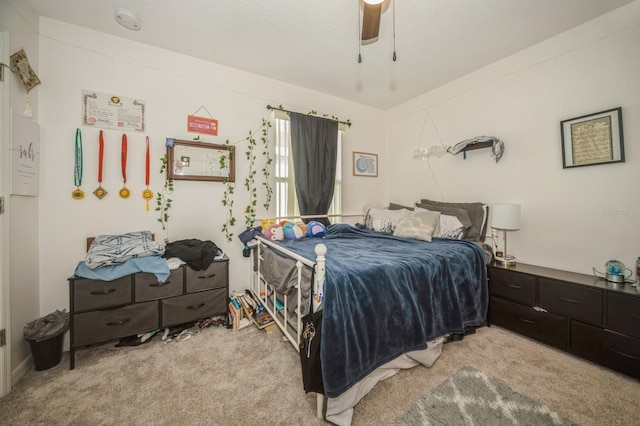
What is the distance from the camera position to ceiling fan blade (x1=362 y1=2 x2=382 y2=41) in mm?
1354

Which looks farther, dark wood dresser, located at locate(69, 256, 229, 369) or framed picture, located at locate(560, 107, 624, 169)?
framed picture, located at locate(560, 107, 624, 169)

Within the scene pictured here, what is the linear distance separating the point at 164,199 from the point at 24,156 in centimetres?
90

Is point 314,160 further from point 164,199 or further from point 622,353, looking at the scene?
point 622,353

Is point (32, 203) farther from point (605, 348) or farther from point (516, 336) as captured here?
point (605, 348)

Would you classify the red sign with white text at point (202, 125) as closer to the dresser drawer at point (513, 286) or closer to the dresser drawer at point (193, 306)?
the dresser drawer at point (193, 306)

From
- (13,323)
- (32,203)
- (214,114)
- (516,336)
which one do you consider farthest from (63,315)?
(516,336)

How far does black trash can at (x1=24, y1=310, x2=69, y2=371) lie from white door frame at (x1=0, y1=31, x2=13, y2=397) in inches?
6.1

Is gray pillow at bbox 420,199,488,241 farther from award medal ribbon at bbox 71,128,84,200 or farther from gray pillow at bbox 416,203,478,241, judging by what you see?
award medal ribbon at bbox 71,128,84,200

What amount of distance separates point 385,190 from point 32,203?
12.5 feet

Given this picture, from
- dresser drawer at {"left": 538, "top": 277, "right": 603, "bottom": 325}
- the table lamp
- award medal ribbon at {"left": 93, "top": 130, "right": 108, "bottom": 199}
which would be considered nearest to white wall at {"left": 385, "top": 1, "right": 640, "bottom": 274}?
the table lamp

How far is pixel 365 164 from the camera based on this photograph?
3.68m

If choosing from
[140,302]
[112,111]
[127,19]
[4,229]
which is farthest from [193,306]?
[127,19]

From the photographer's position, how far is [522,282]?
2.09 meters

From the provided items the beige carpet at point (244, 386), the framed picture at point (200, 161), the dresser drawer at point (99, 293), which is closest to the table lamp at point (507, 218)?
the beige carpet at point (244, 386)
